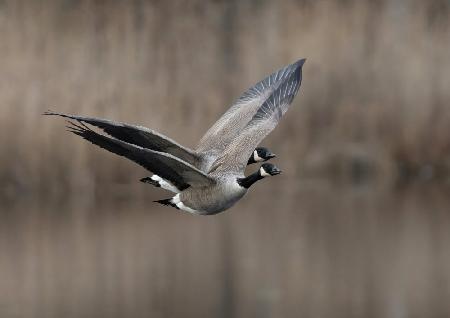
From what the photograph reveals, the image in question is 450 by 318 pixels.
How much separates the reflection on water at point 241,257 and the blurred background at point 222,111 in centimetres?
6

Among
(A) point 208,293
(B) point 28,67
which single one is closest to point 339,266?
(A) point 208,293

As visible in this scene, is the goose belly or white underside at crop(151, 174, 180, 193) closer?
the goose belly

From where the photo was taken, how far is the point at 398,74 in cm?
2064

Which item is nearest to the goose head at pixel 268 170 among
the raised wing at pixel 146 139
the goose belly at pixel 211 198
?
the goose belly at pixel 211 198

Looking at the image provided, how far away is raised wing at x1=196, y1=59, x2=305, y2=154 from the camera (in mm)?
9977

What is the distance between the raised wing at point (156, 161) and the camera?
7920mm

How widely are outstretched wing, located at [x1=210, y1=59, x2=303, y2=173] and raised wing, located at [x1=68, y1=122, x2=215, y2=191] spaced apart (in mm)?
421

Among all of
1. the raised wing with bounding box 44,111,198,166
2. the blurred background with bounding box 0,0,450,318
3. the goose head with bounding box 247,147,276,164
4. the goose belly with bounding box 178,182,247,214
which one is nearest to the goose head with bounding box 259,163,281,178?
the goose belly with bounding box 178,182,247,214

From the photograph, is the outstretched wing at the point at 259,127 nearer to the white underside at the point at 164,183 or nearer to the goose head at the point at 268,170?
the goose head at the point at 268,170

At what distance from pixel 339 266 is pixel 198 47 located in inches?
210

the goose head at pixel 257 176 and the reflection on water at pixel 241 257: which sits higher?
the reflection on water at pixel 241 257

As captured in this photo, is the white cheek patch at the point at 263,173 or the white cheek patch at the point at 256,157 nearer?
the white cheek patch at the point at 263,173

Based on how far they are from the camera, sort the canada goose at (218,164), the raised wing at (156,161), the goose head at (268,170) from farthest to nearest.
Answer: the goose head at (268,170) < the canada goose at (218,164) < the raised wing at (156,161)

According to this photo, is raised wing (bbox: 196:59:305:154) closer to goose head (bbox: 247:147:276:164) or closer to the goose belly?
goose head (bbox: 247:147:276:164)
